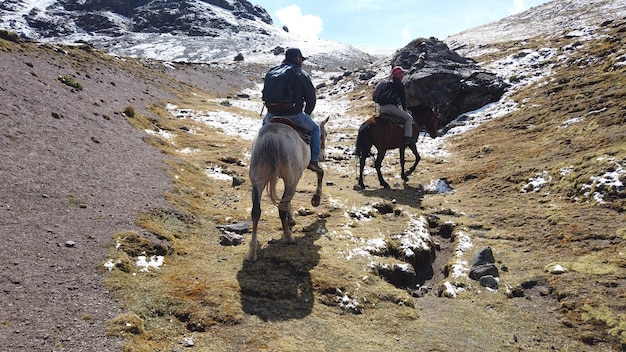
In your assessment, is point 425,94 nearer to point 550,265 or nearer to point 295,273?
point 550,265

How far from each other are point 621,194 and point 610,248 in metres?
2.63

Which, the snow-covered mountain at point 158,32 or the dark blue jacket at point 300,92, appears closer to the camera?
the dark blue jacket at point 300,92

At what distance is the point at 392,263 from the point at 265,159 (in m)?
3.62

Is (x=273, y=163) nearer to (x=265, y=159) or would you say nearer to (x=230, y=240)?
(x=265, y=159)

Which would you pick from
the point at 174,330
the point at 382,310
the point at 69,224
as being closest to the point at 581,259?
the point at 382,310

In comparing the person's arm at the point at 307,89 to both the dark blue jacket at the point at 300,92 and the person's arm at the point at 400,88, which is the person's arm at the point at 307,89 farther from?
the person's arm at the point at 400,88

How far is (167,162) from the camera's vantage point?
1345 centimetres

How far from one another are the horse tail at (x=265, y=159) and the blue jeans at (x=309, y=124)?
1.52m

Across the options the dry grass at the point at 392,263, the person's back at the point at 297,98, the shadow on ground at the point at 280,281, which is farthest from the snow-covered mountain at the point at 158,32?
the shadow on ground at the point at 280,281

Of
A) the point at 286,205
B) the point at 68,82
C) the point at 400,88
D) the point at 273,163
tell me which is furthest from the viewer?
the point at 68,82

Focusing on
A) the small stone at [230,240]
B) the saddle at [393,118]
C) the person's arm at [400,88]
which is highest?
the person's arm at [400,88]

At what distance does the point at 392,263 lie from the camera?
26.8 feet

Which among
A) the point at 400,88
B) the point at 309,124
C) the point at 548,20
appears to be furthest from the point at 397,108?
the point at 548,20

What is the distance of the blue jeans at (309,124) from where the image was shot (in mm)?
9055
